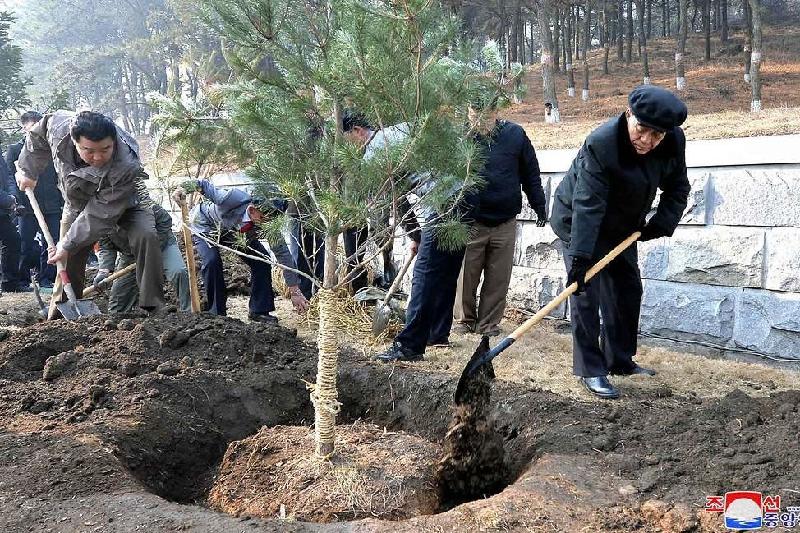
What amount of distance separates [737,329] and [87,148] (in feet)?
15.4

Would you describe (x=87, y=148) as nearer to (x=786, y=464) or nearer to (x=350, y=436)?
(x=350, y=436)

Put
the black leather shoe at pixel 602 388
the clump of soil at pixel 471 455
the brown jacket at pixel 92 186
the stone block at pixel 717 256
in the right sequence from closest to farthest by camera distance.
Answer: the clump of soil at pixel 471 455
the black leather shoe at pixel 602 388
the stone block at pixel 717 256
the brown jacket at pixel 92 186

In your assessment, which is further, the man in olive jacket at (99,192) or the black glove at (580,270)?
the man in olive jacket at (99,192)


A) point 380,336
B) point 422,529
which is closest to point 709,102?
point 380,336

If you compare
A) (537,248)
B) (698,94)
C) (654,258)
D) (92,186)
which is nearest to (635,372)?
(654,258)

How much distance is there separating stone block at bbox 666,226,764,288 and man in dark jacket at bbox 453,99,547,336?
102 cm

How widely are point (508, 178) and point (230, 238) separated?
224 cm

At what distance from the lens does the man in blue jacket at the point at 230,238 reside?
5.22 metres

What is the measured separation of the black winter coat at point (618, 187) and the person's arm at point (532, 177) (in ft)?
3.90

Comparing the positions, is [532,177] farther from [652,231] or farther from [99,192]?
[99,192]

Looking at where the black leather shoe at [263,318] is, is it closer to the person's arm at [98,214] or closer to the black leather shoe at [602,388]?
the person's arm at [98,214]

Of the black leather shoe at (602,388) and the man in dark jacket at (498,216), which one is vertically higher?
the man in dark jacket at (498,216)

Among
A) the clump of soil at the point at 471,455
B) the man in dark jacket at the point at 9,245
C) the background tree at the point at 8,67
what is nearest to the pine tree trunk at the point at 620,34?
the background tree at the point at 8,67

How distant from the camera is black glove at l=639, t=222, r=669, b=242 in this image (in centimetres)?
412
